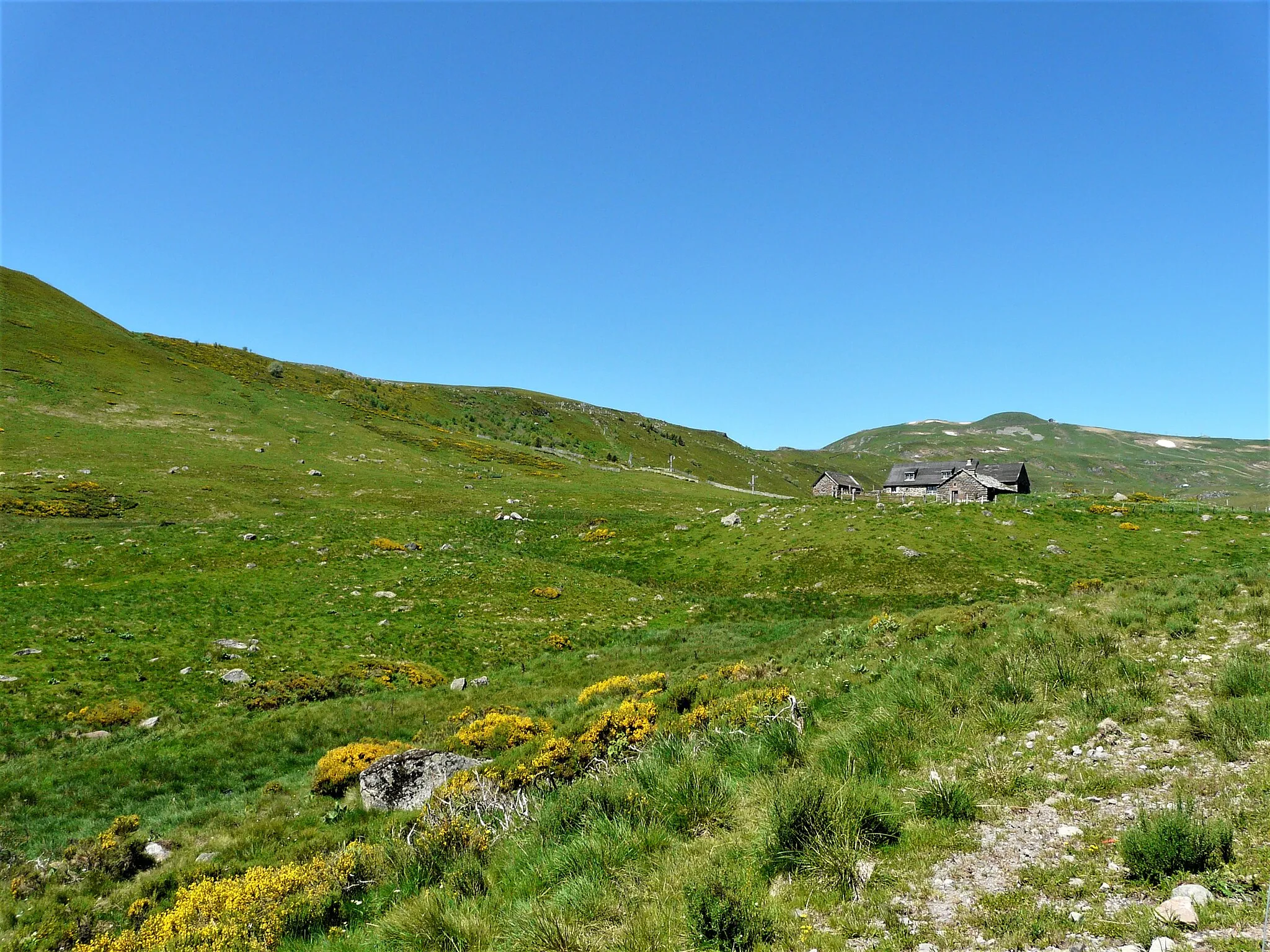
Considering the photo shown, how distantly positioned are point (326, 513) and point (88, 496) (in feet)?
57.6

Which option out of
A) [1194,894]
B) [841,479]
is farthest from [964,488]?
[1194,894]

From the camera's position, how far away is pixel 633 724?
1436 centimetres

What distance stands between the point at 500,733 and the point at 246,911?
782cm

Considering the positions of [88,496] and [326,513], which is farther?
[326,513]

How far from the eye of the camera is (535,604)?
106ft

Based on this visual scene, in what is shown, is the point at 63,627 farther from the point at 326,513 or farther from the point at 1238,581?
the point at 1238,581

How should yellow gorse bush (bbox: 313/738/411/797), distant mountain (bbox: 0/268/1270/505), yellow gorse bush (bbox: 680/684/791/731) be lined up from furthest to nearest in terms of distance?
distant mountain (bbox: 0/268/1270/505)
yellow gorse bush (bbox: 313/738/411/797)
yellow gorse bush (bbox: 680/684/791/731)

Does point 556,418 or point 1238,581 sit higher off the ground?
point 556,418

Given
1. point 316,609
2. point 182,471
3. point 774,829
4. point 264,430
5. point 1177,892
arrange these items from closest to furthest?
1. point 1177,892
2. point 774,829
3. point 316,609
4. point 182,471
5. point 264,430

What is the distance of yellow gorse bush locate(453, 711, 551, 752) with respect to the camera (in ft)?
50.0

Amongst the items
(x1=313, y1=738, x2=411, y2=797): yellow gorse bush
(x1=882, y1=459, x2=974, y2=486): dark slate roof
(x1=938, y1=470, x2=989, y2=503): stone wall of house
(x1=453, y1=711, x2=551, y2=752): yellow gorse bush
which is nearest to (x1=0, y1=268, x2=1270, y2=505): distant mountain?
(x1=882, y1=459, x2=974, y2=486): dark slate roof

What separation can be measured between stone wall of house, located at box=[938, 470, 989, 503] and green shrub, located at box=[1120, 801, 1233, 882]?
87118mm

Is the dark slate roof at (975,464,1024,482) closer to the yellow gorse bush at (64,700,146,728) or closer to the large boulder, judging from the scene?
the large boulder

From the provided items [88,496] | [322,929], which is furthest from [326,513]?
[322,929]
